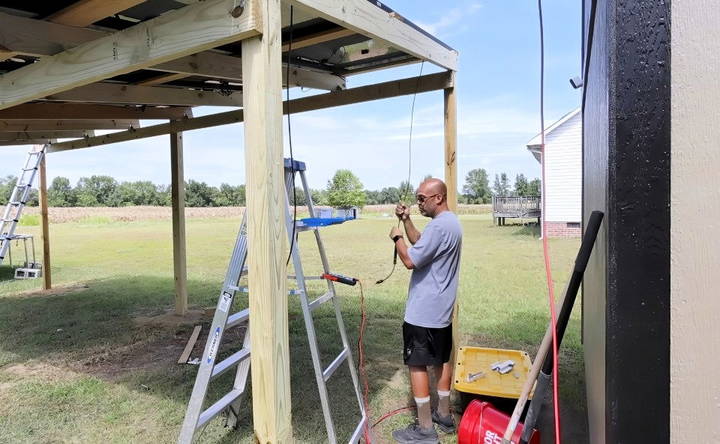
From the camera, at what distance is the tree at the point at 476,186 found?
76.5 metres

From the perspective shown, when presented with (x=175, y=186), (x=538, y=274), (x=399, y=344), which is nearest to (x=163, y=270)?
(x=175, y=186)

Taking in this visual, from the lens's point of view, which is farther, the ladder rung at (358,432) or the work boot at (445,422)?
the work boot at (445,422)

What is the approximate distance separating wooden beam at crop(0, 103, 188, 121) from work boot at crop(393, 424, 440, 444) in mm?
4348

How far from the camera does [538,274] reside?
29.4 feet

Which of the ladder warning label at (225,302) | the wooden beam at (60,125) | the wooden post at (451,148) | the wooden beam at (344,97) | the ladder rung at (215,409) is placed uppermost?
the wooden beam at (60,125)

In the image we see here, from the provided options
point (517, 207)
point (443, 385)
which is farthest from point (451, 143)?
point (517, 207)

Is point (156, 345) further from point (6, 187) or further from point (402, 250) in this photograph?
point (6, 187)

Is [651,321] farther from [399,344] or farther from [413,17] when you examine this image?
[399,344]

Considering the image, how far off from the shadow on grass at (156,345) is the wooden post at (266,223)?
4.63 feet

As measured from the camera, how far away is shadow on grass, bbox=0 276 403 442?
345 cm

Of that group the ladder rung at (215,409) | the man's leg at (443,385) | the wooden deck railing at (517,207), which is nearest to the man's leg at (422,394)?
the man's leg at (443,385)

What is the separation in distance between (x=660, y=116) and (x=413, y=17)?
2.16m

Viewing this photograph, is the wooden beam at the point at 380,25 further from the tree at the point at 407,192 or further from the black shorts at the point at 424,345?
the black shorts at the point at 424,345

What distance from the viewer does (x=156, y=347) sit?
4828 mm
